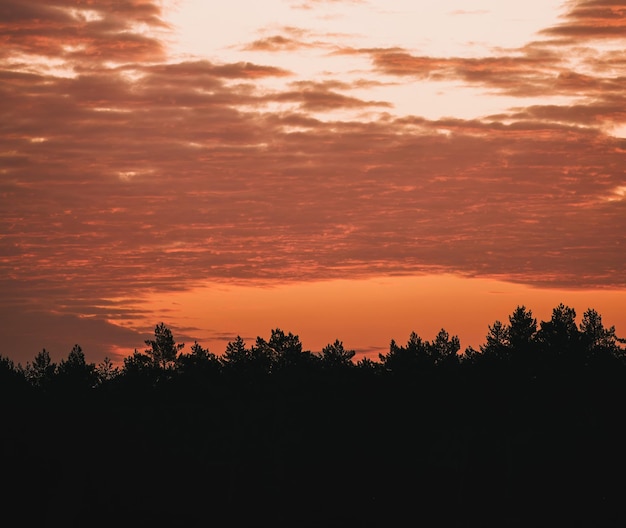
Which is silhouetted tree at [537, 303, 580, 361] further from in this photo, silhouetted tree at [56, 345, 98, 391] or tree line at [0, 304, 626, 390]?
silhouetted tree at [56, 345, 98, 391]

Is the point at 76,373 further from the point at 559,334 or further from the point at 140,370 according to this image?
the point at 559,334

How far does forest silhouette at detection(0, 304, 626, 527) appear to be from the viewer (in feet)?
326

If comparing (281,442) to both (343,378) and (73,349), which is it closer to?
(343,378)

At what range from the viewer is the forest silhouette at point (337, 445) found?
99250mm

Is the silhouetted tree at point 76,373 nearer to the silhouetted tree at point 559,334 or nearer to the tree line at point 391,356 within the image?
the tree line at point 391,356

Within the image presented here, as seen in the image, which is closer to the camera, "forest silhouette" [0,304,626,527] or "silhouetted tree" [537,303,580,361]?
"forest silhouette" [0,304,626,527]

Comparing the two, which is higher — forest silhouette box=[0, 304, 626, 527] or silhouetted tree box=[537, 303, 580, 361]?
silhouetted tree box=[537, 303, 580, 361]

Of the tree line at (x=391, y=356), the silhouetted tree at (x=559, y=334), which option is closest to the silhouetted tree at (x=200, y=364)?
the tree line at (x=391, y=356)

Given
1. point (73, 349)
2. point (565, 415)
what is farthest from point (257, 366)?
point (73, 349)

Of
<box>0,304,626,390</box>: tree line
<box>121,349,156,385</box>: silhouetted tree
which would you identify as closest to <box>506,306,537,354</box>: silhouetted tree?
<box>0,304,626,390</box>: tree line

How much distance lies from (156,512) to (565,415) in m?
41.6

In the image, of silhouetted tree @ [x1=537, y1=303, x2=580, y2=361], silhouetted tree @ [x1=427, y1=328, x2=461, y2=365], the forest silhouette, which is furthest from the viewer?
silhouetted tree @ [x1=427, y1=328, x2=461, y2=365]

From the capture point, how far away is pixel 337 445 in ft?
354

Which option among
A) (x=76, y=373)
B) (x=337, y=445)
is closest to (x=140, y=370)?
(x=76, y=373)
